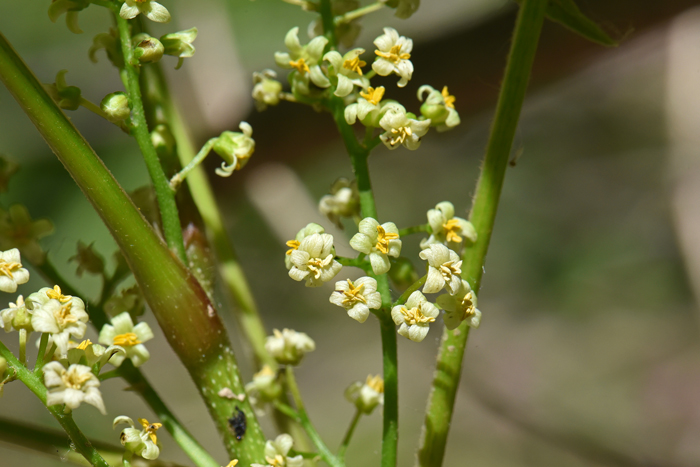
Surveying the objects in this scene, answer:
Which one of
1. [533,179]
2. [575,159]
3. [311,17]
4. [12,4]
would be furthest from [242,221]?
[575,159]

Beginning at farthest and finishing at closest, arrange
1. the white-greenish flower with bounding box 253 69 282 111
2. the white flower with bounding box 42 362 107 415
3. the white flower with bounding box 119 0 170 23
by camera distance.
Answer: the white-greenish flower with bounding box 253 69 282 111 → the white flower with bounding box 119 0 170 23 → the white flower with bounding box 42 362 107 415

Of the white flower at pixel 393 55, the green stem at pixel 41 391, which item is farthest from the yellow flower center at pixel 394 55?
the green stem at pixel 41 391

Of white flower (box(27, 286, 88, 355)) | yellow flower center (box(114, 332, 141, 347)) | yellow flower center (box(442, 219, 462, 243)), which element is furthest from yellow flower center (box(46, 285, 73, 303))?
yellow flower center (box(442, 219, 462, 243))

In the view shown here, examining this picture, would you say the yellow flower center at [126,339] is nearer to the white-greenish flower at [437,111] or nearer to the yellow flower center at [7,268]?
the yellow flower center at [7,268]

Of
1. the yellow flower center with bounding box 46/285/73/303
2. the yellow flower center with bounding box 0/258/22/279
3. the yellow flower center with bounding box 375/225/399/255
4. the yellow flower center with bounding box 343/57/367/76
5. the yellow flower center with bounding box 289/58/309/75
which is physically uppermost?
the yellow flower center with bounding box 343/57/367/76

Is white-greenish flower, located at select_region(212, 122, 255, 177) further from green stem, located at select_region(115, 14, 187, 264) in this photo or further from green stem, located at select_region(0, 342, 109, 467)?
green stem, located at select_region(0, 342, 109, 467)

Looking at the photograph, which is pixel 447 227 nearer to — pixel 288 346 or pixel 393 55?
pixel 393 55
